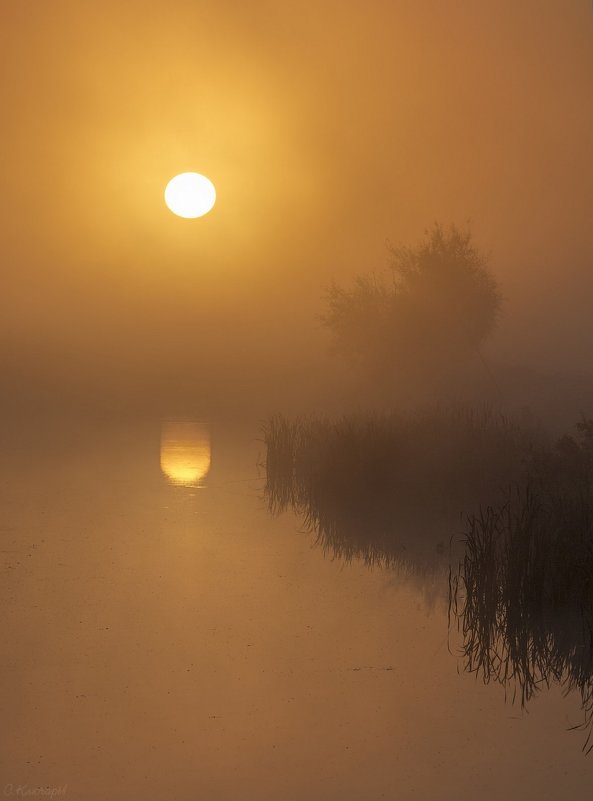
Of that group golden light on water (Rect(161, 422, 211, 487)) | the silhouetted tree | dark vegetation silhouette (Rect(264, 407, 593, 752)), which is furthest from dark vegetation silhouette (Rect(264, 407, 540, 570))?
the silhouetted tree

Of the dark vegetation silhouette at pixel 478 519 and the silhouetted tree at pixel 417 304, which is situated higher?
the silhouetted tree at pixel 417 304

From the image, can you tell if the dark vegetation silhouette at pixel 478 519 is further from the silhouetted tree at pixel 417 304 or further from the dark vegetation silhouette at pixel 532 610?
the silhouetted tree at pixel 417 304

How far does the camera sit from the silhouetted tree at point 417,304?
31.3m

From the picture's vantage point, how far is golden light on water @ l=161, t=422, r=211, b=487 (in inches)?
643

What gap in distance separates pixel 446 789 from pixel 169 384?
5678cm

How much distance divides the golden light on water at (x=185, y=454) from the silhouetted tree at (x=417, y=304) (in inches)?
271

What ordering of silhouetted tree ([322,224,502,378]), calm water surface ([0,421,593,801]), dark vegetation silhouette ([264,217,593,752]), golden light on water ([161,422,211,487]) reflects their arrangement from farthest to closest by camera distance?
silhouetted tree ([322,224,502,378]), golden light on water ([161,422,211,487]), dark vegetation silhouette ([264,217,593,752]), calm water surface ([0,421,593,801])

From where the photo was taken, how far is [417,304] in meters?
31.2

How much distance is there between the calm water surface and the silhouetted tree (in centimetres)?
2089

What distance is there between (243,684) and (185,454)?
568 inches

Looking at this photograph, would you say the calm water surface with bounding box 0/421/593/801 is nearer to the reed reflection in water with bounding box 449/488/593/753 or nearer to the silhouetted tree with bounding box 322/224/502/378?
the reed reflection in water with bounding box 449/488/593/753

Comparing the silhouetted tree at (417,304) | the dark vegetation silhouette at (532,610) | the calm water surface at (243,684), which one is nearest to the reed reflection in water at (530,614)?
the dark vegetation silhouette at (532,610)

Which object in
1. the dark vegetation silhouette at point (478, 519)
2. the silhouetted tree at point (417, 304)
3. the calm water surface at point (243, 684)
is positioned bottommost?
the calm water surface at point (243, 684)

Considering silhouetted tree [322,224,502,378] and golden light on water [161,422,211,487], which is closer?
golden light on water [161,422,211,487]
